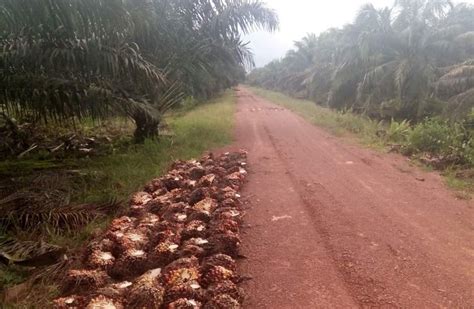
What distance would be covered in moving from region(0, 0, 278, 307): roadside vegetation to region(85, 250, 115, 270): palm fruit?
0.33 metres

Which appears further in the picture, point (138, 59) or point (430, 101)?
point (430, 101)

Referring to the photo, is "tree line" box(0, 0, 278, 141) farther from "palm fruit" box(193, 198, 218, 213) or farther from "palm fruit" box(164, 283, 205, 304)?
"palm fruit" box(164, 283, 205, 304)

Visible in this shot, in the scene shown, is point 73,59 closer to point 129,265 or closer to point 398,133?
point 129,265

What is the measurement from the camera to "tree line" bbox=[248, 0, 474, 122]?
13.0 m

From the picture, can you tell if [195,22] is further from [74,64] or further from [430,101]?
[430,101]

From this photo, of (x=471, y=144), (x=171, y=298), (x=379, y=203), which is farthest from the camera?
(x=471, y=144)

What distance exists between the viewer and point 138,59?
6840 mm

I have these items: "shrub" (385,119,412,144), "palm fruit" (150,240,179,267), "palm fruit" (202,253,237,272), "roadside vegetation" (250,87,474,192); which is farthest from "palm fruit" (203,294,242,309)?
"shrub" (385,119,412,144)

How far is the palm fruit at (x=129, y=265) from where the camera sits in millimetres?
3320

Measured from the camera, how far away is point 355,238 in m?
4.07

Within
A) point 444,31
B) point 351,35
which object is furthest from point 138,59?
point 351,35

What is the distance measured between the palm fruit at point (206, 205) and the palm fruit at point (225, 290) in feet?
4.69

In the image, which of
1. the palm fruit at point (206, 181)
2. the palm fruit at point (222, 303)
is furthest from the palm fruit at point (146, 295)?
the palm fruit at point (206, 181)

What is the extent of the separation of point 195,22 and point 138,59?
194 inches
